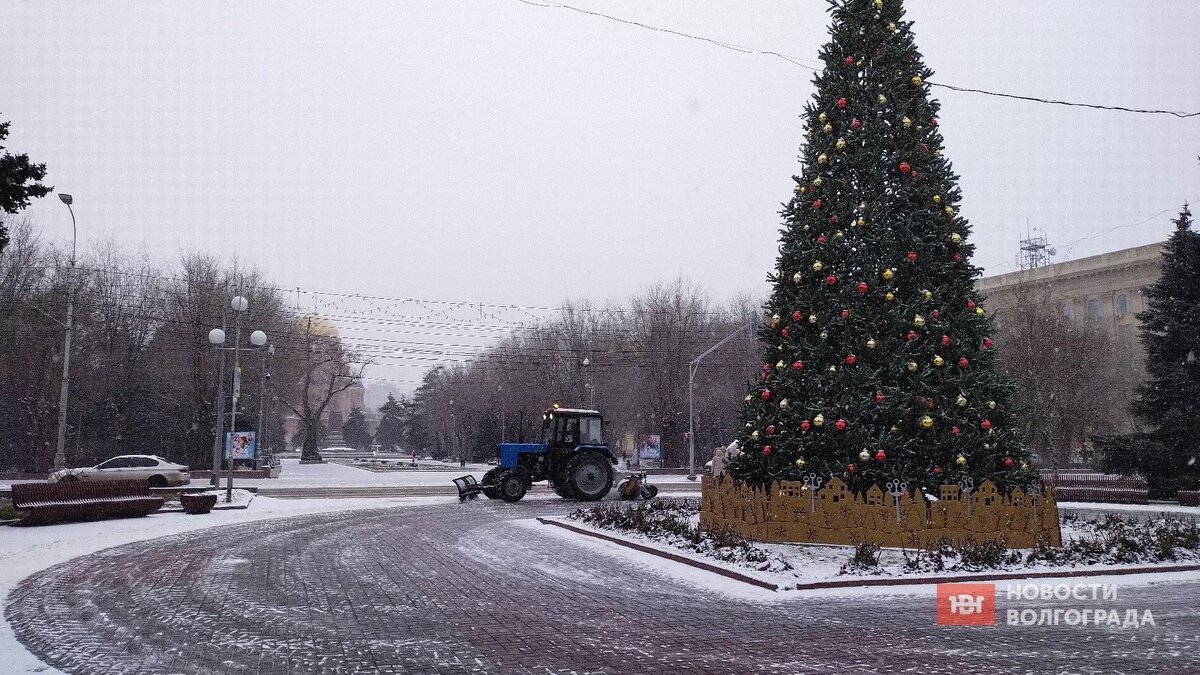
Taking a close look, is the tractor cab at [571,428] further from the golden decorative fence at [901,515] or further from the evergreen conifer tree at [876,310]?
the golden decorative fence at [901,515]

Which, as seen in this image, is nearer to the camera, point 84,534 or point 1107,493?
point 84,534

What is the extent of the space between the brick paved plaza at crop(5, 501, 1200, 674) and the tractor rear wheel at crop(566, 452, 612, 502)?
1203 centimetres

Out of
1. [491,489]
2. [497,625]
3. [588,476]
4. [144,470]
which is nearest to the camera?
[497,625]

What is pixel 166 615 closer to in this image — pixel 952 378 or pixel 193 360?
pixel 952 378

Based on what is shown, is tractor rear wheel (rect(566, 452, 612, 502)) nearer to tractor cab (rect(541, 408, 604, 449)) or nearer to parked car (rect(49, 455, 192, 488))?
tractor cab (rect(541, 408, 604, 449))

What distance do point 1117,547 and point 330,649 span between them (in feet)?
38.2

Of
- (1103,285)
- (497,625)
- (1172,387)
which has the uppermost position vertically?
(1103,285)

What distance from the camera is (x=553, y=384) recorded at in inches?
2442

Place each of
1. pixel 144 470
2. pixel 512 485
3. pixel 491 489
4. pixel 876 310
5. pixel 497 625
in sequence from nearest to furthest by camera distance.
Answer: pixel 497 625 → pixel 876 310 → pixel 512 485 → pixel 491 489 → pixel 144 470

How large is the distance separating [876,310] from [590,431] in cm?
1327

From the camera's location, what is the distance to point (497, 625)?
8.57 metres

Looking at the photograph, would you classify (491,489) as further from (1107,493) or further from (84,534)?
(1107,493)

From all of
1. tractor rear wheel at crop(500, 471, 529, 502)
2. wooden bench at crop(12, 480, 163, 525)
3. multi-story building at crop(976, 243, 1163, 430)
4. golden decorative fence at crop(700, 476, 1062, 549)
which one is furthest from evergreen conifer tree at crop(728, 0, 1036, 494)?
multi-story building at crop(976, 243, 1163, 430)

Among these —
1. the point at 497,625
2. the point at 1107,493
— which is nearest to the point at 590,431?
the point at 1107,493
